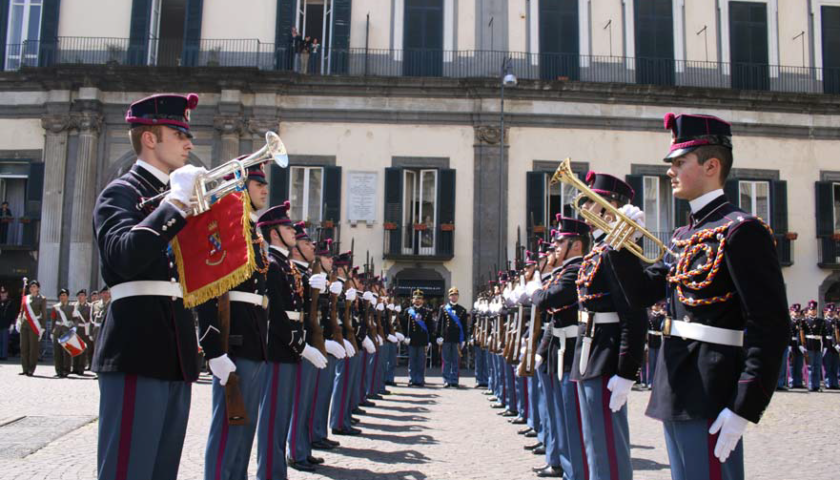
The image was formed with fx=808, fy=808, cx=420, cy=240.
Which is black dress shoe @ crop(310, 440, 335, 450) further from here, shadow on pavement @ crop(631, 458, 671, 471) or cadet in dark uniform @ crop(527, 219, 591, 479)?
shadow on pavement @ crop(631, 458, 671, 471)

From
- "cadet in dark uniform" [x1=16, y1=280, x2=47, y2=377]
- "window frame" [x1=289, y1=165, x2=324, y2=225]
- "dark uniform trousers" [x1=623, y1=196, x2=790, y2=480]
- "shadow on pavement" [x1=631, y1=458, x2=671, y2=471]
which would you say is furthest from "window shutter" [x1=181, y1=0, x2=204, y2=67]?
"dark uniform trousers" [x1=623, y1=196, x2=790, y2=480]

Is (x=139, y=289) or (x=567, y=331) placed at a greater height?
(x=139, y=289)

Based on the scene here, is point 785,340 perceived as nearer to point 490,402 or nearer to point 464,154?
point 490,402

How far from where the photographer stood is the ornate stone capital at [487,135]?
22.8 meters

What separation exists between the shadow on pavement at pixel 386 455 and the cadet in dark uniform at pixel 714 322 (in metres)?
4.43

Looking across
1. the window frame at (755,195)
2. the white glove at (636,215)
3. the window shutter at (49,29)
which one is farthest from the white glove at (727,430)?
the window shutter at (49,29)

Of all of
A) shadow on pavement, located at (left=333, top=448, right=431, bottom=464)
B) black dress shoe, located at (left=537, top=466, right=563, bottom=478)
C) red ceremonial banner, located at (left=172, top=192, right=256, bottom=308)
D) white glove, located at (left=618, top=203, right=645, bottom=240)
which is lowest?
shadow on pavement, located at (left=333, top=448, right=431, bottom=464)

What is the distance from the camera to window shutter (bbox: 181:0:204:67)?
23672 mm

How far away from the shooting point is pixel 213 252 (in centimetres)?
373

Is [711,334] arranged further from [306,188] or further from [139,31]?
[139,31]

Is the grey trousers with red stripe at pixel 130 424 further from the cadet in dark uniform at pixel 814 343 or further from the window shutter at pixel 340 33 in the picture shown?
the window shutter at pixel 340 33

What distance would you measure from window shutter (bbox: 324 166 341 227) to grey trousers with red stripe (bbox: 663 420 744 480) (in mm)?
19311

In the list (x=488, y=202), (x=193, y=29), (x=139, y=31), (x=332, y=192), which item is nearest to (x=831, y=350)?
(x=488, y=202)

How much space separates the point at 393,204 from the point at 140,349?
19191mm
